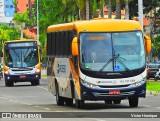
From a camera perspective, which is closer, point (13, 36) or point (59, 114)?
point (59, 114)

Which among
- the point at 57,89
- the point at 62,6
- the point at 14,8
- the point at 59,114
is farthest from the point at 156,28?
the point at 14,8

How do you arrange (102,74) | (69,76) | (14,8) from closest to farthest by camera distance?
1. (102,74)
2. (69,76)
3. (14,8)

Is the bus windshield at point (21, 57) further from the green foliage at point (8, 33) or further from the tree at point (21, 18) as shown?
the green foliage at point (8, 33)

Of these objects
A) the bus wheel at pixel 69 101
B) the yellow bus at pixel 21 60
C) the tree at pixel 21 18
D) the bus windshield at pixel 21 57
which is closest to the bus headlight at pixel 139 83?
the bus wheel at pixel 69 101

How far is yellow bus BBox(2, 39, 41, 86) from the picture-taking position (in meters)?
53.9

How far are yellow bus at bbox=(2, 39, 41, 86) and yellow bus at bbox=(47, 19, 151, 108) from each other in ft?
88.7

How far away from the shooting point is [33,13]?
13900 cm

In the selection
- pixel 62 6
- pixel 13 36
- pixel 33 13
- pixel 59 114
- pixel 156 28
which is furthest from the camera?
pixel 13 36

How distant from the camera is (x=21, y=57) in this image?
54312 millimetres

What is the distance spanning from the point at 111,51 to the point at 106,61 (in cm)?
42

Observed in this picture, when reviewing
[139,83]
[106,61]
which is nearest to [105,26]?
[106,61]

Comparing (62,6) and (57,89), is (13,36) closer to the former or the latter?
(62,6)

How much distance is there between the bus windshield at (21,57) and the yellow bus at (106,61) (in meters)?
27.1

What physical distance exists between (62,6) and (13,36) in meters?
72.8
